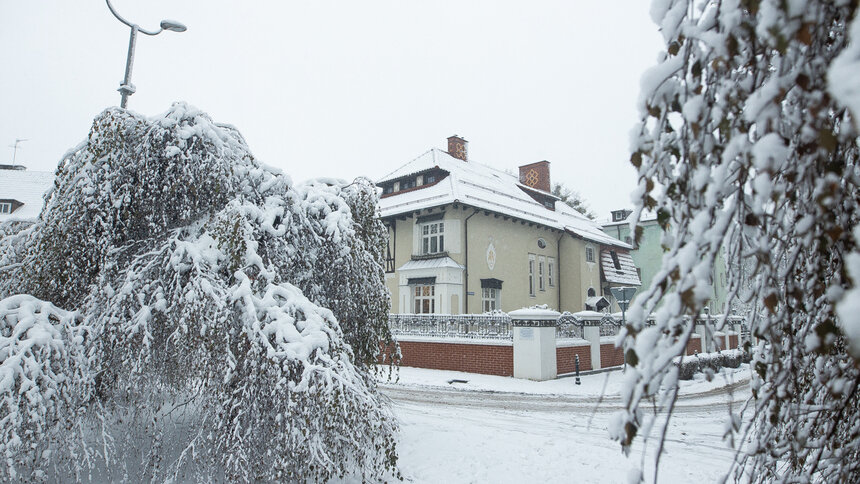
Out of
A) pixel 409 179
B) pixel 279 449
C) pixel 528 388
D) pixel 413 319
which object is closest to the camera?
pixel 279 449

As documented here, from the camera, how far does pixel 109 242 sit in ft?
16.1

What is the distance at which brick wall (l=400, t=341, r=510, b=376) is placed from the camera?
15906 millimetres

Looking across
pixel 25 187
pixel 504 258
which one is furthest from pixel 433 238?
pixel 25 187

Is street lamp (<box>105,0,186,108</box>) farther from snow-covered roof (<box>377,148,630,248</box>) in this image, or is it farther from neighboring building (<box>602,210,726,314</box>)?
neighboring building (<box>602,210,726,314</box>)

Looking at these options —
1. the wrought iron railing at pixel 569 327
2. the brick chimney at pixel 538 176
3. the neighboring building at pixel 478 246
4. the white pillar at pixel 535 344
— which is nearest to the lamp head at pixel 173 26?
the white pillar at pixel 535 344

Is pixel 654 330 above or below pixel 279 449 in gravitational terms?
above

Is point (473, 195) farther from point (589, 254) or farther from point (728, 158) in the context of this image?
point (728, 158)

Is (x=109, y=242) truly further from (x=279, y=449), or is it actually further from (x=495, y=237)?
(x=495, y=237)

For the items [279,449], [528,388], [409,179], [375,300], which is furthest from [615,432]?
[409,179]

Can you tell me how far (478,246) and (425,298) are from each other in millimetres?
3392

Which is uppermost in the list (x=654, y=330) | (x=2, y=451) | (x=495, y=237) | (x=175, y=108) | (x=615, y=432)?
(x=495, y=237)

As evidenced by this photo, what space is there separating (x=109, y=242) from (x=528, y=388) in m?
11.4

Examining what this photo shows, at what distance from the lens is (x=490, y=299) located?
79.3 feet

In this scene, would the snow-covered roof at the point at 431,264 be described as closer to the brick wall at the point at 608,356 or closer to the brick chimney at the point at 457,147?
the brick wall at the point at 608,356
